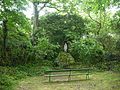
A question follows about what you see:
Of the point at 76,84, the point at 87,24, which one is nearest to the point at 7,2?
the point at 76,84

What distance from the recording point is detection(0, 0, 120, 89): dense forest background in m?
15.9

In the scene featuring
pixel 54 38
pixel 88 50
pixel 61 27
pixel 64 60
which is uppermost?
pixel 61 27

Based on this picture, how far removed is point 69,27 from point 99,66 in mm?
5046

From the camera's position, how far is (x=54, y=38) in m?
22.0

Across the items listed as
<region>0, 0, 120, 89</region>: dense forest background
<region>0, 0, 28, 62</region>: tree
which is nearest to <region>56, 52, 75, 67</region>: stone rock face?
<region>0, 0, 120, 89</region>: dense forest background

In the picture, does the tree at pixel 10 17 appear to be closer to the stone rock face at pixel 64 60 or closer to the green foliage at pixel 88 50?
the stone rock face at pixel 64 60

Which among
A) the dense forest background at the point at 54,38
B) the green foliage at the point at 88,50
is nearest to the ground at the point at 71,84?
the dense forest background at the point at 54,38

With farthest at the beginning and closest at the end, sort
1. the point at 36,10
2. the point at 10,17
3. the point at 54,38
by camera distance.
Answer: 1. the point at 36,10
2. the point at 54,38
3. the point at 10,17

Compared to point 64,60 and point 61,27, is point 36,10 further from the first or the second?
point 64,60

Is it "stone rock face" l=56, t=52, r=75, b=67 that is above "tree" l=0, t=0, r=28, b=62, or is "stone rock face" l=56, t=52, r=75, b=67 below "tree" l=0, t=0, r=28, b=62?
below

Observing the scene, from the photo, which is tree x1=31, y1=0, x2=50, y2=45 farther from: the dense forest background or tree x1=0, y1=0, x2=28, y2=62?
tree x1=0, y1=0, x2=28, y2=62

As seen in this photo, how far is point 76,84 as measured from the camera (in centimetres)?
1302

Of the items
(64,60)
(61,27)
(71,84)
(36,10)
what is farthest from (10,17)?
(36,10)

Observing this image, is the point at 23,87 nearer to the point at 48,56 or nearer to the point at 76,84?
the point at 76,84
